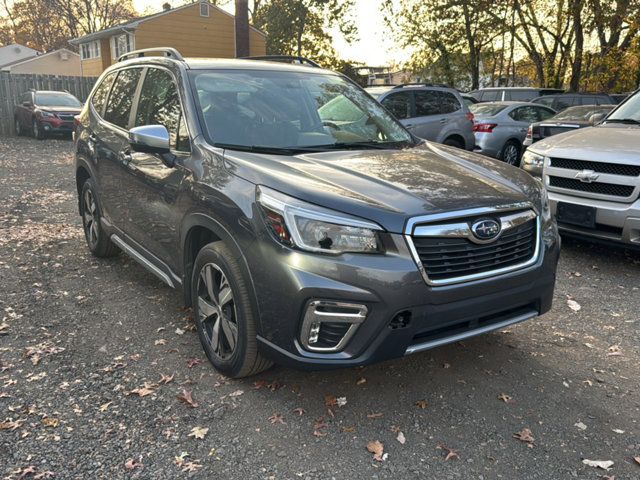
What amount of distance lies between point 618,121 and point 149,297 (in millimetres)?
5444

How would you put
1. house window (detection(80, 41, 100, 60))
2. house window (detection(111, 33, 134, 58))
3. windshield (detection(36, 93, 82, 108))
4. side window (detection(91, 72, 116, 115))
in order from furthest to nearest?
house window (detection(80, 41, 100, 60)) < house window (detection(111, 33, 134, 58)) < windshield (detection(36, 93, 82, 108)) < side window (detection(91, 72, 116, 115))

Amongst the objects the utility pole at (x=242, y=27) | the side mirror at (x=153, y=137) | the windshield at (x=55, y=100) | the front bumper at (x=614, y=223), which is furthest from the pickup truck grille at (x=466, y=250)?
the windshield at (x=55, y=100)

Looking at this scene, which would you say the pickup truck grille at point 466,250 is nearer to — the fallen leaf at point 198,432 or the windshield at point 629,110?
the fallen leaf at point 198,432

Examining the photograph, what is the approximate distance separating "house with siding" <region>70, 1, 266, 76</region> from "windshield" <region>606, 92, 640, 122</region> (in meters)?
24.6

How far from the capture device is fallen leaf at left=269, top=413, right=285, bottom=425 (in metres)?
3.00

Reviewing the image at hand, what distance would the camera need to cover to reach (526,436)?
2.89 m

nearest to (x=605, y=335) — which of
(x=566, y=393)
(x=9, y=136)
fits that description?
(x=566, y=393)

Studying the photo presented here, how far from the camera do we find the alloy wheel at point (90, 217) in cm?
539

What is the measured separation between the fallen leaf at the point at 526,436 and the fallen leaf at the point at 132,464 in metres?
1.88

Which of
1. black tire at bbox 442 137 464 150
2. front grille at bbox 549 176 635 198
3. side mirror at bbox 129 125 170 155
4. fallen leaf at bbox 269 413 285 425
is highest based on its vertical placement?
side mirror at bbox 129 125 170 155

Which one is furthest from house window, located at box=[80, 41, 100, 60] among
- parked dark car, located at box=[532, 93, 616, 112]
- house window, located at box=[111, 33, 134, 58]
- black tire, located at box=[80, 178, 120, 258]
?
black tire, located at box=[80, 178, 120, 258]

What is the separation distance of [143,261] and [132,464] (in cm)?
189

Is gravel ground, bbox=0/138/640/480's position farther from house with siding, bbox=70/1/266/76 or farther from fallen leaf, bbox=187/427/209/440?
house with siding, bbox=70/1/266/76

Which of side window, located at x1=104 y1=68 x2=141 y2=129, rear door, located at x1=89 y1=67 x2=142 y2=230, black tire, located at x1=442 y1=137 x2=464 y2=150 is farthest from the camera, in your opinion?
black tire, located at x1=442 y1=137 x2=464 y2=150
